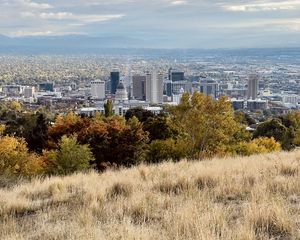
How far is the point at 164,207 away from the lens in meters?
6.16

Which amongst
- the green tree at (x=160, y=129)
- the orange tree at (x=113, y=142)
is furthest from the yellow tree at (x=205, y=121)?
the orange tree at (x=113, y=142)

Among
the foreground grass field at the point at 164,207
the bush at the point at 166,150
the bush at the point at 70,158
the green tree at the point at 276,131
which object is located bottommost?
the green tree at the point at 276,131

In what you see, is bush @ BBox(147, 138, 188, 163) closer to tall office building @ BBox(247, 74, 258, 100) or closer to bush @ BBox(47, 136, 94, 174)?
bush @ BBox(47, 136, 94, 174)

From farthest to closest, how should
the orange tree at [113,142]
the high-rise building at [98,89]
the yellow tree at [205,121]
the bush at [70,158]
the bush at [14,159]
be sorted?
the high-rise building at [98,89] < the yellow tree at [205,121] < the orange tree at [113,142] < the bush at [14,159] < the bush at [70,158]

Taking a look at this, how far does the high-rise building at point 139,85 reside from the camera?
168 m

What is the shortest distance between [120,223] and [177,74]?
179 meters

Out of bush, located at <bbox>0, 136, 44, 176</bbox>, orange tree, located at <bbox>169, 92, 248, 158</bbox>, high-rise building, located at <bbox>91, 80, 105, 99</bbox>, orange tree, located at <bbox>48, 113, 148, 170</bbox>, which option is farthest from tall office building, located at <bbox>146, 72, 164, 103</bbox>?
bush, located at <bbox>0, 136, 44, 176</bbox>

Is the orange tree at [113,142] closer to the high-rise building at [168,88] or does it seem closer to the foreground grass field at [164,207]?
the foreground grass field at [164,207]

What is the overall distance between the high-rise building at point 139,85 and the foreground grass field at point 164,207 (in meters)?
158

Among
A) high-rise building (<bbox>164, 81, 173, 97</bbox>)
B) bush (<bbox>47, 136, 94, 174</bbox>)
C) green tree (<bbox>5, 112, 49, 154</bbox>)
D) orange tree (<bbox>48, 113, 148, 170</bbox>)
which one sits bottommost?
high-rise building (<bbox>164, 81, 173, 97</bbox>)

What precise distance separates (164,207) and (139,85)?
6421 inches

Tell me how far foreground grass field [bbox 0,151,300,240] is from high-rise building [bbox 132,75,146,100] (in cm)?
15795

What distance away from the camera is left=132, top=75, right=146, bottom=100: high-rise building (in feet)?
550

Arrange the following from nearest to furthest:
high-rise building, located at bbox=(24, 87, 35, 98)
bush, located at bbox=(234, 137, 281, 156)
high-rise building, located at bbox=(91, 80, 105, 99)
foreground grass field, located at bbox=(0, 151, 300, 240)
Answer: foreground grass field, located at bbox=(0, 151, 300, 240) → bush, located at bbox=(234, 137, 281, 156) → high-rise building, located at bbox=(91, 80, 105, 99) → high-rise building, located at bbox=(24, 87, 35, 98)
